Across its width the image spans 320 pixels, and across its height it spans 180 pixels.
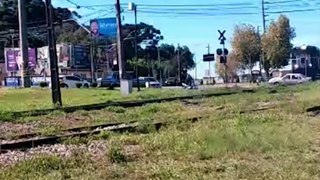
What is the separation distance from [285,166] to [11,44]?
326 ft

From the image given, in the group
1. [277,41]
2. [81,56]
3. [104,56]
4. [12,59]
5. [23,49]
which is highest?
[277,41]

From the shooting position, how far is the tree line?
90.6 metres

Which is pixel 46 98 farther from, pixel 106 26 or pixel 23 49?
pixel 106 26

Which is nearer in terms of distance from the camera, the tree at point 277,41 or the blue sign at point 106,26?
the blue sign at point 106,26

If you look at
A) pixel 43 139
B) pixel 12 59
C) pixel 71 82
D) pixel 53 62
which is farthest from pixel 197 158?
pixel 12 59

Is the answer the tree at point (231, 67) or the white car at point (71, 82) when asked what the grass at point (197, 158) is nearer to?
the white car at point (71, 82)

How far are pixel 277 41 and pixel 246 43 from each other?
636 centimetres

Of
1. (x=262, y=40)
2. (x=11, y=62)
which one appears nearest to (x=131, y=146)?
(x=11, y=62)

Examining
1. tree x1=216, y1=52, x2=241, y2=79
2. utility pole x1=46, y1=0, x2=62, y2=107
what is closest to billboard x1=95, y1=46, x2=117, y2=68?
tree x1=216, y1=52, x2=241, y2=79

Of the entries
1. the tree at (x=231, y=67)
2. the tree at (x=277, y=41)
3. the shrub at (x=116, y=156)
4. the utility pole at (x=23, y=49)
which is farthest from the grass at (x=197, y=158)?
the tree at (x=231, y=67)

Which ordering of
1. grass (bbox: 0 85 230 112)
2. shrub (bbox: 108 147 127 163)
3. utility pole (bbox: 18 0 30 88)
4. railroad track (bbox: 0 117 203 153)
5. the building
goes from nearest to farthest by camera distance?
shrub (bbox: 108 147 127 163) → railroad track (bbox: 0 117 203 153) → grass (bbox: 0 85 230 112) → utility pole (bbox: 18 0 30 88) → the building

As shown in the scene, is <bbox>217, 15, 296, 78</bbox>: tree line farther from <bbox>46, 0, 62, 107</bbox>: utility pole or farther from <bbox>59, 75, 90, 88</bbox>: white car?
<bbox>46, 0, 62, 107</bbox>: utility pole

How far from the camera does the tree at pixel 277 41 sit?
9019 cm

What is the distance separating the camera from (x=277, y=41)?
9081 cm
